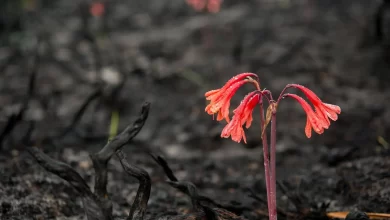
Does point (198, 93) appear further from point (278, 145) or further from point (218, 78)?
point (278, 145)

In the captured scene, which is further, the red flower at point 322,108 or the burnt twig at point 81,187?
the red flower at point 322,108

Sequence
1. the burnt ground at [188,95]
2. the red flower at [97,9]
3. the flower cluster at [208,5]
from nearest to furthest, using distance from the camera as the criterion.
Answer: the burnt ground at [188,95], the red flower at [97,9], the flower cluster at [208,5]

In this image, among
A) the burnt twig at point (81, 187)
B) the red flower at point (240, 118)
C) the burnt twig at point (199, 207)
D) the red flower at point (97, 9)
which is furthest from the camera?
the red flower at point (97, 9)

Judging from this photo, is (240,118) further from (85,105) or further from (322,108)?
(85,105)

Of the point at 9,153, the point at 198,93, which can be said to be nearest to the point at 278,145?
the point at 198,93

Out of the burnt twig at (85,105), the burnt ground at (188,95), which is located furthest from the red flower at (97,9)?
the burnt twig at (85,105)

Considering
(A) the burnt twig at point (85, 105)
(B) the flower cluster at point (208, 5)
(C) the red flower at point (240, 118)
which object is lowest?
(C) the red flower at point (240, 118)

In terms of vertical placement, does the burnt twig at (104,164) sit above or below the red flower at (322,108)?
below

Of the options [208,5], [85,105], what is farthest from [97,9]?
[85,105]

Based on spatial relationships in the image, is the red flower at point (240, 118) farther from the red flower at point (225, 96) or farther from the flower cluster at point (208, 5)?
the flower cluster at point (208, 5)

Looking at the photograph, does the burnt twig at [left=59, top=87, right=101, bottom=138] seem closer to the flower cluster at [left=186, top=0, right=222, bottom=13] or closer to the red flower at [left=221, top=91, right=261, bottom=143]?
the red flower at [left=221, top=91, right=261, bottom=143]
